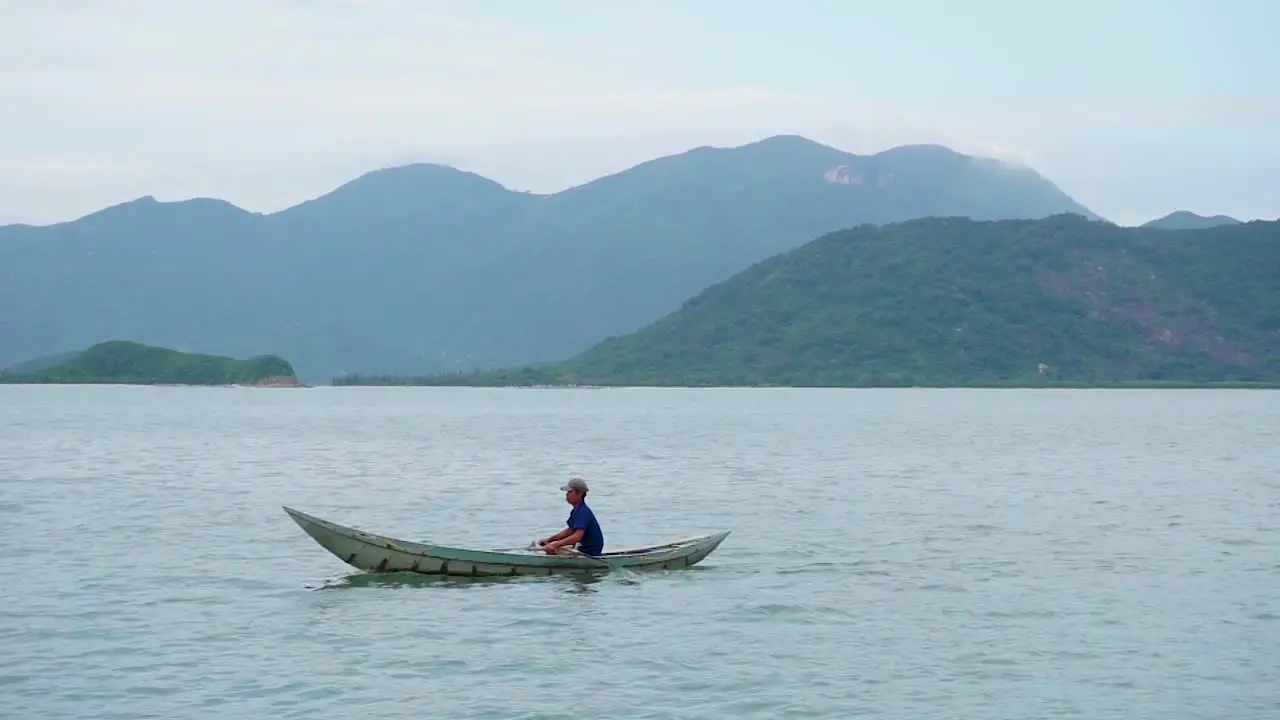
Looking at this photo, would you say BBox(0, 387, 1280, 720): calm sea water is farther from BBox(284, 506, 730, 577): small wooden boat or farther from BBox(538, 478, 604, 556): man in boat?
BBox(538, 478, 604, 556): man in boat

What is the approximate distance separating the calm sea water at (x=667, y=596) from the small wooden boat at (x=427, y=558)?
1.26 feet

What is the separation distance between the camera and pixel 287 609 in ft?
98.1

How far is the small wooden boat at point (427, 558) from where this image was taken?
102 feet

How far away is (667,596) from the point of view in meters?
31.6

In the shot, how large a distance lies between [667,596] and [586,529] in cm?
215

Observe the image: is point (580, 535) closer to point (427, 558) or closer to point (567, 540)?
point (567, 540)

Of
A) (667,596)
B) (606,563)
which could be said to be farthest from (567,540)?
(667,596)

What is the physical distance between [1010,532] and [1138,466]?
33.7 metres

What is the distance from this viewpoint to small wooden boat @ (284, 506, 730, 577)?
31.1 metres

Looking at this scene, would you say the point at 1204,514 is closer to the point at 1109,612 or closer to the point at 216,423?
the point at 1109,612

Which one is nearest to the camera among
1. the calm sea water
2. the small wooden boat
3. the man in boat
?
the calm sea water

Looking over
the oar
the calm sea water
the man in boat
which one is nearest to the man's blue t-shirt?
the man in boat

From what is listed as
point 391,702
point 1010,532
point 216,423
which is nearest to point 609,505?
point 1010,532

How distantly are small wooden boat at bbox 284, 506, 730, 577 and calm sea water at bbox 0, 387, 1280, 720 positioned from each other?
0.38 meters
